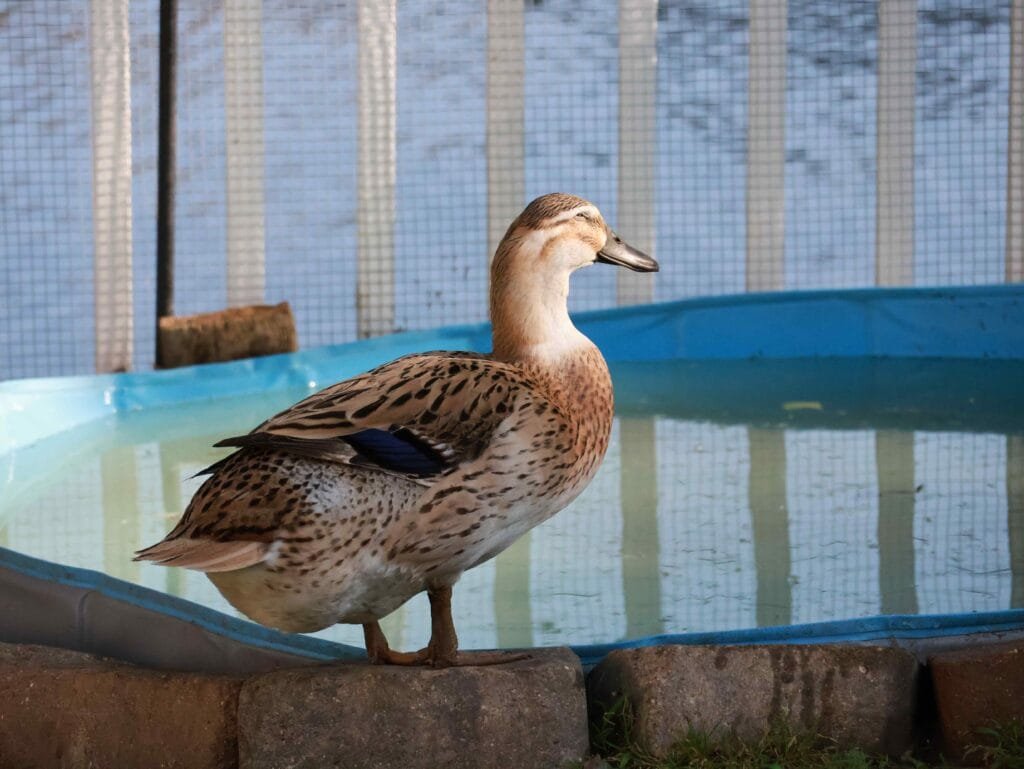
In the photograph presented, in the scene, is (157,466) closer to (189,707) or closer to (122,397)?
(122,397)

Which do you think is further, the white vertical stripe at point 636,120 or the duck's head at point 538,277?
the white vertical stripe at point 636,120

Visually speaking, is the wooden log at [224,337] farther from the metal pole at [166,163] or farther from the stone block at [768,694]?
the stone block at [768,694]

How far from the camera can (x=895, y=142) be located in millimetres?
7027

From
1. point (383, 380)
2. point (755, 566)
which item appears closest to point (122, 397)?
point (755, 566)

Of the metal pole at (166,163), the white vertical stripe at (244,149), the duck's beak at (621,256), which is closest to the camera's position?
the duck's beak at (621,256)

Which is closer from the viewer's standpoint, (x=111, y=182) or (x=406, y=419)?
(x=406, y=419)

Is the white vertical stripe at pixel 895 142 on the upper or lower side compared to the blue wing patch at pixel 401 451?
upper

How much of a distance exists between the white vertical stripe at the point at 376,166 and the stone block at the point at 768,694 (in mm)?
4790

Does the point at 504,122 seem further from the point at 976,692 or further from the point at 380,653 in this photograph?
the point at 976,692

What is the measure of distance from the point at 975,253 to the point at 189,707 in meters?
5.53

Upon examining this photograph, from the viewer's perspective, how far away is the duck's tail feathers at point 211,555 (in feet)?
7.18

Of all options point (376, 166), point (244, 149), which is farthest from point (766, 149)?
point (244, 149)

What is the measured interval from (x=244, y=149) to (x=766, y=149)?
2327mm

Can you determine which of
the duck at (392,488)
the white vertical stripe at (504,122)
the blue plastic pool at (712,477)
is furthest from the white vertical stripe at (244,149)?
A: the duck at (392,488)
